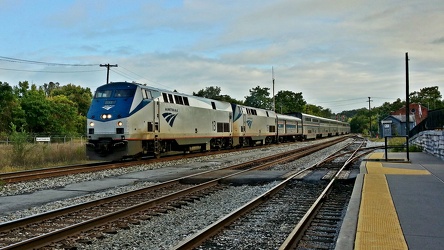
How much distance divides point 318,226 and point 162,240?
2.61m

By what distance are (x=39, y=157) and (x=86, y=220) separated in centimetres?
1444

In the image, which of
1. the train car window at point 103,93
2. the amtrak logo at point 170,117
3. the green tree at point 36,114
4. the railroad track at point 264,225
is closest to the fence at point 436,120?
the railroad track at point 264,225

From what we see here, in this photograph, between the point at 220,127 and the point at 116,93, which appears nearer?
the point at 116,93

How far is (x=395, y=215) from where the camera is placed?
661cm

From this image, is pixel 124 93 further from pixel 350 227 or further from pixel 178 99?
pixel 350 227

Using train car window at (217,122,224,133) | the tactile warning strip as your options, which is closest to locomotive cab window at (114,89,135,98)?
train car window at (217,122,224,133)

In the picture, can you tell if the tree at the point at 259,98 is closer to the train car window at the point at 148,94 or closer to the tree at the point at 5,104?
the tree at the point at 5,104

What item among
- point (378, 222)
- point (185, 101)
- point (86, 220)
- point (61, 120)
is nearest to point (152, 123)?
point (185, 101)

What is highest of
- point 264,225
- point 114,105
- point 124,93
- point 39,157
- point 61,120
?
point 61,120

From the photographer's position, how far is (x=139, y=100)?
18.7m

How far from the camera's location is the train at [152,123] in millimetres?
18062

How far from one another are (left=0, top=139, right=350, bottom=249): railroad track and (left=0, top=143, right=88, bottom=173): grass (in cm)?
984

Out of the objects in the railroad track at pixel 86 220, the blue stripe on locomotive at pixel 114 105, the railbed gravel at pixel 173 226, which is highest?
the blue stripe on locomotive at pixel 114 105

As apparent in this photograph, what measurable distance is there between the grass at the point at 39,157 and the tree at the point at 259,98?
9675 cm
